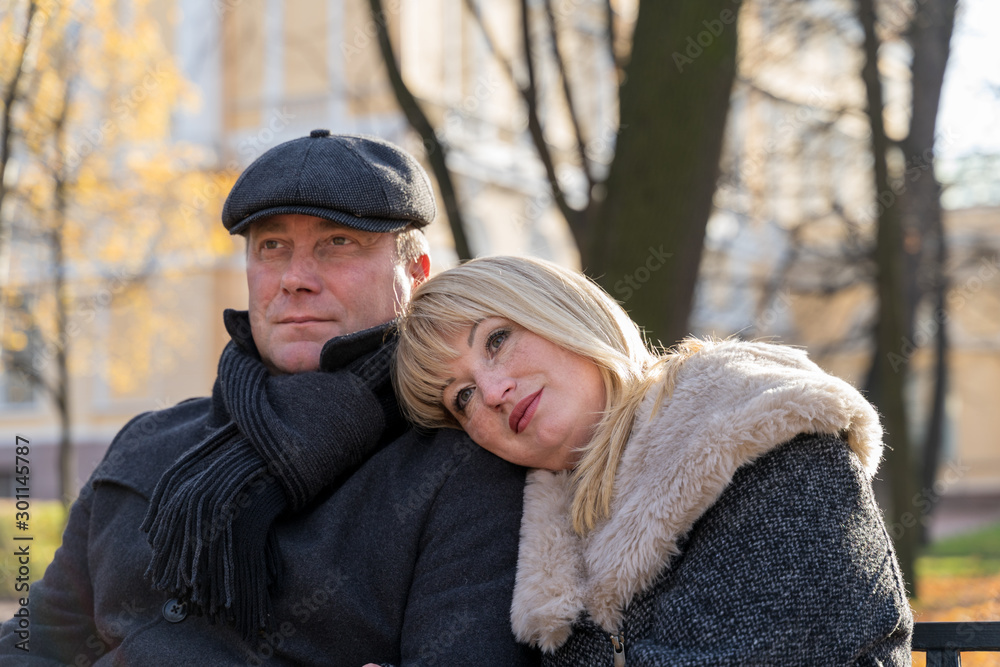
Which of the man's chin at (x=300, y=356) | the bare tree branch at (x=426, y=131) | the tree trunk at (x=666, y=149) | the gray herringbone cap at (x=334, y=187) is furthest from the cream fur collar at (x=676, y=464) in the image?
the bare tree branch at (x=426, y=131)

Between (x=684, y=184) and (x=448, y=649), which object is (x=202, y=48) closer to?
(x=684, y=184)

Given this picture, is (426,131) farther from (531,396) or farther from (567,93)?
(531,396)

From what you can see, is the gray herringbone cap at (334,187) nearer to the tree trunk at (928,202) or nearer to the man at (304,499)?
the man at (304,499)

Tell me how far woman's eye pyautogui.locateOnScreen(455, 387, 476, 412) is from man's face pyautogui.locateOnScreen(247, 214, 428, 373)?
18.9 inches

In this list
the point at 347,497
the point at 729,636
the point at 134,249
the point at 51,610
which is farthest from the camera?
the point at 134,249

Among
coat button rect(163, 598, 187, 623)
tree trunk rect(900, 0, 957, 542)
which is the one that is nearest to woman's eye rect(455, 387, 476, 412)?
coat button rect(163, 598, 187, 623)

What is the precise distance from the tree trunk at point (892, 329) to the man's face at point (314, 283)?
212 inches

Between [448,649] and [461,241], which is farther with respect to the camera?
[461,241]

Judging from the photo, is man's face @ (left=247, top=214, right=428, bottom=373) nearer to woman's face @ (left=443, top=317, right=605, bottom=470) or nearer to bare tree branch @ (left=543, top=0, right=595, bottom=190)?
woman's face @ (left=443, top=317, right=605, bottom=470)

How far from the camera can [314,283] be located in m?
2.96

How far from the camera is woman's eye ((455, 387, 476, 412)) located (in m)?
2.64

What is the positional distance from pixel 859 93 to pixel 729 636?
12619 mm

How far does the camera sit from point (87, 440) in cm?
1834

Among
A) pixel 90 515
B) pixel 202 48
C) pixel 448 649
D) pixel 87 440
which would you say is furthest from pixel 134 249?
pixel 448 649
